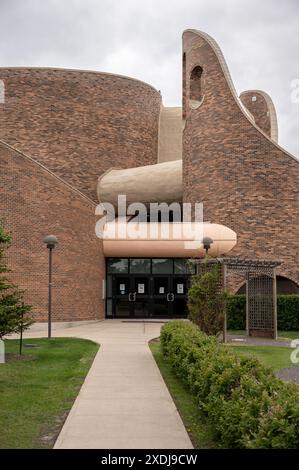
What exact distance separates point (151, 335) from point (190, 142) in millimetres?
12651

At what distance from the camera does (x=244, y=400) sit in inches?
232

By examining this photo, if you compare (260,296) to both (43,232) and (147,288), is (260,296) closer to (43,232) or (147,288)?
(43,232)

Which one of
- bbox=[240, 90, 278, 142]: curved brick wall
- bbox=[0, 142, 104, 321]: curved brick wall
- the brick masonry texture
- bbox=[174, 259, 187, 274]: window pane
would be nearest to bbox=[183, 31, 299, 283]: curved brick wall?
bbox=[174, 259, 187, 274]: window pane

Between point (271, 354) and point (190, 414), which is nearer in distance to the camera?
point (190, 414)

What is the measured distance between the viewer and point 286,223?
26672 mm

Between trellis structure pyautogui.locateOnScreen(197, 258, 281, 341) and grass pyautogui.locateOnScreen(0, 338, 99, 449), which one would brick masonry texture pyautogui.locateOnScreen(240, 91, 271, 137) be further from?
grass pyautogui.locateOnScreen(0, 338, 99, 449)

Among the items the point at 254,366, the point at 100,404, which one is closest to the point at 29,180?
the point at 100,404

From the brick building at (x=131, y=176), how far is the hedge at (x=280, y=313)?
6.49 feet

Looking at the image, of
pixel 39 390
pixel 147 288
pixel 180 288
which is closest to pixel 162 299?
pixel 147 288

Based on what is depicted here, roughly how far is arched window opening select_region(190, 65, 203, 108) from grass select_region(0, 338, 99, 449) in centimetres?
1812

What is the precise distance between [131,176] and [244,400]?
90.1 feet

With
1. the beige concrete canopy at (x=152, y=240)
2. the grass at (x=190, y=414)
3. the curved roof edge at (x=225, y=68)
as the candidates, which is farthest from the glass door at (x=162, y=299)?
the grass at (x=190, y=414)

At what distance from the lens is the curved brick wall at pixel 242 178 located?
26.7 metres
